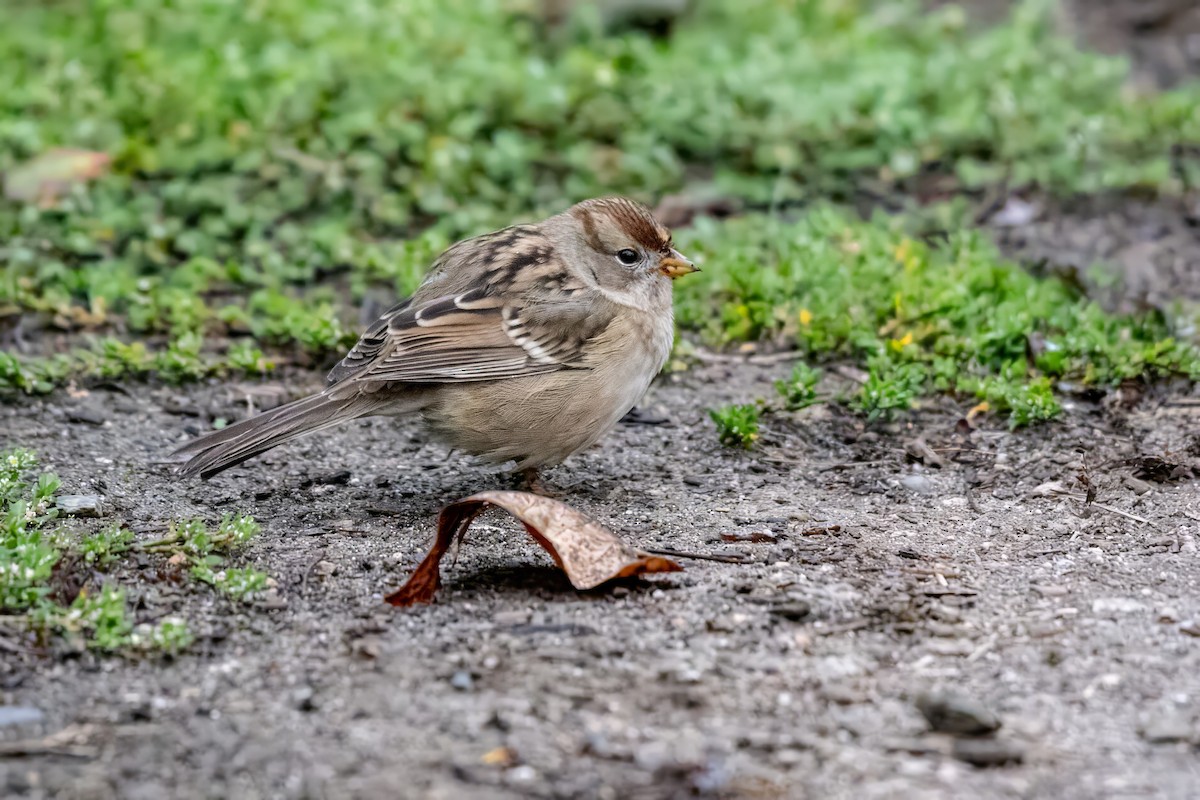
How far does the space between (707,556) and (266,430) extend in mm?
1680

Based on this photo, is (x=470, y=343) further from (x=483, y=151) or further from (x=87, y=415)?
(x=483, y=151)

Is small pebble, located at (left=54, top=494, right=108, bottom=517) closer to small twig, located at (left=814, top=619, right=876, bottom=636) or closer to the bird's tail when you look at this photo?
the bird's tail

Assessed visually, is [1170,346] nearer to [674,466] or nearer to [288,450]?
[674,466]

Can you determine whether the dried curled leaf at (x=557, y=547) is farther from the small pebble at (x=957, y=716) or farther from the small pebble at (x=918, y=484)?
the small pebble at (x=918, y=484)

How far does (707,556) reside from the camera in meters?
4.58

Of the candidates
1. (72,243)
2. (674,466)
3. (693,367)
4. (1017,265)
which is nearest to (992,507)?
(674,466)

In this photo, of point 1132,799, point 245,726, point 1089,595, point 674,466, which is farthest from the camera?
point 674,466

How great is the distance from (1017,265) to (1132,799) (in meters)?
4.28

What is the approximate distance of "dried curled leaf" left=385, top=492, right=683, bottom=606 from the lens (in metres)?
4.24

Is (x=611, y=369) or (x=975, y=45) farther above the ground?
(x=975, y=45)

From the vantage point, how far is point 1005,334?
20.0 feet

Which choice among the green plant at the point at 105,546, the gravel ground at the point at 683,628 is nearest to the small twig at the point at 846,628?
the gravel ground at the point at 683,628

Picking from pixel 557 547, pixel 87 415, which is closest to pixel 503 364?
pixel 557 547

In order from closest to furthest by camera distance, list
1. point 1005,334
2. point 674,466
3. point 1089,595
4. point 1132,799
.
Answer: point 1132,799
point 1089,595
point 674,466
point 1005,334
